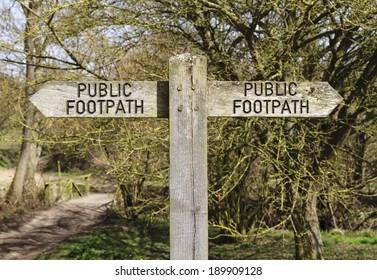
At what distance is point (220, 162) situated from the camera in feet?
22.5

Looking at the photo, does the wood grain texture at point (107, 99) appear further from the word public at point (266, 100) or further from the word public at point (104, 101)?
the word public at point (266, 100)

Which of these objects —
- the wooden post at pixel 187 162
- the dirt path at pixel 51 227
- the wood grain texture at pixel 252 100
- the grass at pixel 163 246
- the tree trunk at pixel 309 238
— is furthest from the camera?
the dirt path at pixel 51 227

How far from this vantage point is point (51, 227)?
11.4 metres

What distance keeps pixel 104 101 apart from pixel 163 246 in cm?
680

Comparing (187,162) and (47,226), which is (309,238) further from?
(47,226)

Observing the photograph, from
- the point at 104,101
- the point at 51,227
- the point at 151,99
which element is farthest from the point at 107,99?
the point at 51,227

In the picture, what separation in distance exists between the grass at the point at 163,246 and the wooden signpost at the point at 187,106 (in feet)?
17.8

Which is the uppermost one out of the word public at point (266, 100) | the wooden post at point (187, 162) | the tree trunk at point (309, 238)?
the word public at point (266, 100)

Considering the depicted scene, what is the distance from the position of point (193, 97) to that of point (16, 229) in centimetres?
979

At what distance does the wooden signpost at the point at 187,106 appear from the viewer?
2416 millimetres

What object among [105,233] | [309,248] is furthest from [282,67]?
[105,233]

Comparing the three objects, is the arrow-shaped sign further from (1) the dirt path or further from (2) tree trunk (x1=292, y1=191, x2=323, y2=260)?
(1) the dirt path

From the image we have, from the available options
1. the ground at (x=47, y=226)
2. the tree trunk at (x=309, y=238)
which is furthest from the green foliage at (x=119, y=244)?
the tree trunk at (x=309, y=238)

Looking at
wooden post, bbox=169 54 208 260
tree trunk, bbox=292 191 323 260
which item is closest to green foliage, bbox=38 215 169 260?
tree trunk, bbox=292 191 323 260
